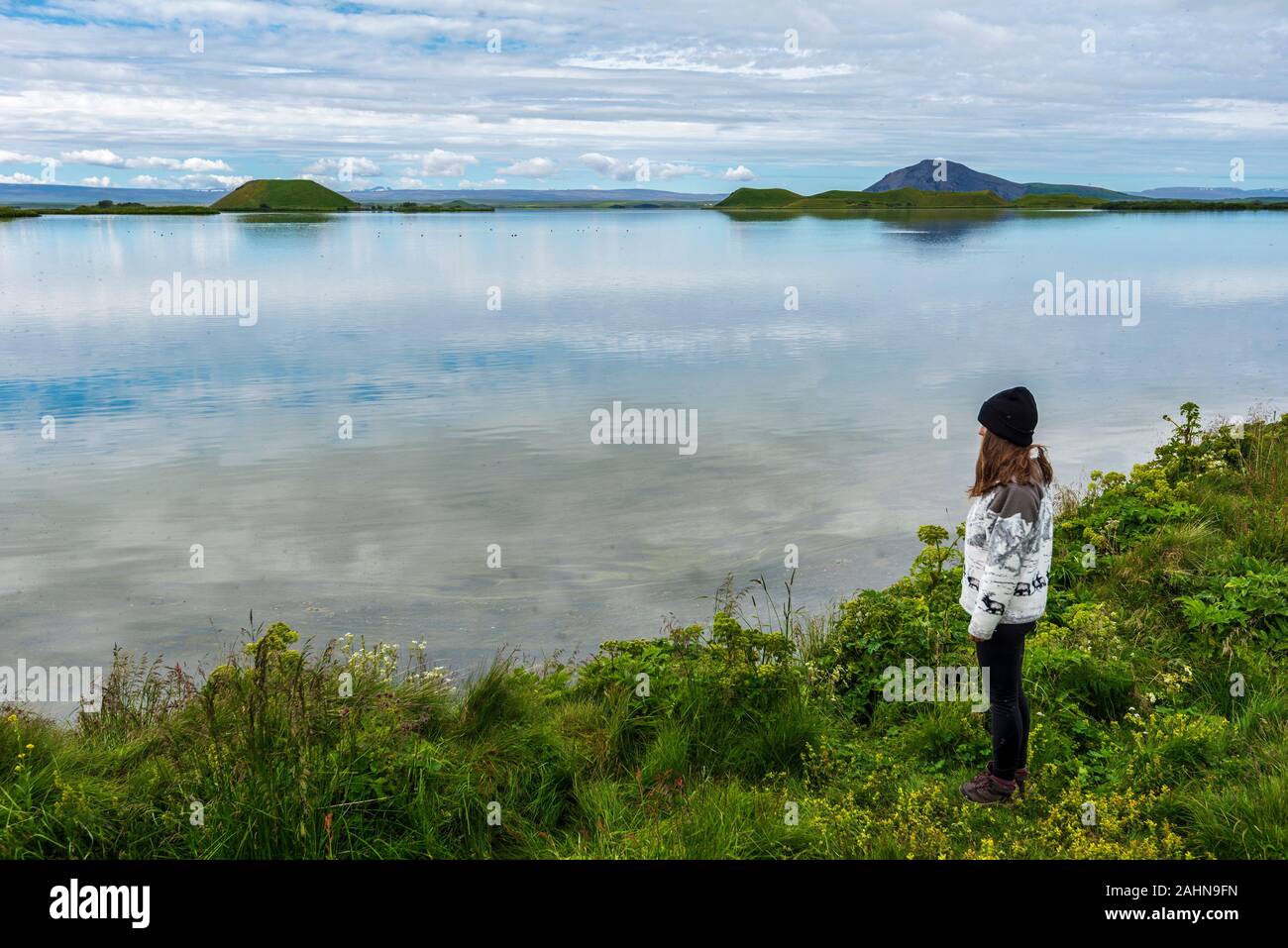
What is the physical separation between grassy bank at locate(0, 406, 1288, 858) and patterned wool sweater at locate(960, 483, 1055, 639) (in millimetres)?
1127

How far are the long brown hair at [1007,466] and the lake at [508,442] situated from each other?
509 centimetres

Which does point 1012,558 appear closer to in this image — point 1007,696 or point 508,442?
point 1007,696

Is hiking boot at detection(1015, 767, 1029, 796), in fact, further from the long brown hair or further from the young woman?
the long brown hair

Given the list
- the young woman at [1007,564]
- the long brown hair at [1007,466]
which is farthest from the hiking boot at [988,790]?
the long brown hair at [1007,466]

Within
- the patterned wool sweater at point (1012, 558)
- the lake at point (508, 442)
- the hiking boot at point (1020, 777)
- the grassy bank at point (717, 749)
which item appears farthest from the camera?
the lake at point (508, 442)

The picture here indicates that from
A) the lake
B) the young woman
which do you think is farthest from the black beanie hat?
the lake

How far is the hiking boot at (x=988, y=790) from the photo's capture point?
613cm

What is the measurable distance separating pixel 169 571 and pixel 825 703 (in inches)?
325

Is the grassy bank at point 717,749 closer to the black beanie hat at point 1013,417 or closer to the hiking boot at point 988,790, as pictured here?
the hiking boot at point 988,790

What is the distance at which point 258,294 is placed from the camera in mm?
45156

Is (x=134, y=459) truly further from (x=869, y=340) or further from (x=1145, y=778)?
(x=869, y=340)

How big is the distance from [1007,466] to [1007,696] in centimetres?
142
